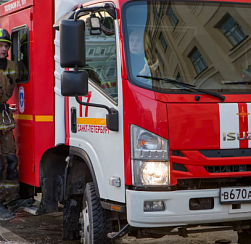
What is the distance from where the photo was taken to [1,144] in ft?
21.2

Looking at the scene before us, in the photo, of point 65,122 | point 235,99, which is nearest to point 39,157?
point 65,122

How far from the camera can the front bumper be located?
13.6 ft

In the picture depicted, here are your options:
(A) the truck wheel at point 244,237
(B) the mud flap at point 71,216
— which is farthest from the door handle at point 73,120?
(A) the truck wheel at point 244,237

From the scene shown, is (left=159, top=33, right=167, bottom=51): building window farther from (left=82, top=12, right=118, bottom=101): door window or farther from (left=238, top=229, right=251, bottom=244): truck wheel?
(left=238, top=229, right=251, bottom=244): truck wheel

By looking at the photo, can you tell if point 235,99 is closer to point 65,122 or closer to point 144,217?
point 144,217

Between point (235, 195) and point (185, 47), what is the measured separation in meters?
1.30

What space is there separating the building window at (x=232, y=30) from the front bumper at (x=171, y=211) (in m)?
1.38

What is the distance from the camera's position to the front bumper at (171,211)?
13.6 feet

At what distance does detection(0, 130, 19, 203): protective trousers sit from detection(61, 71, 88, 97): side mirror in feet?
7.54

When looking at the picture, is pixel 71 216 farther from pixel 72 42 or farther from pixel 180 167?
pixel 72 42

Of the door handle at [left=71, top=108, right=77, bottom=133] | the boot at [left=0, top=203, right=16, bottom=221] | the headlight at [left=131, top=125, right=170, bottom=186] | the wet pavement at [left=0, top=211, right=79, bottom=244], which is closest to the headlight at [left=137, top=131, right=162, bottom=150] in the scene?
the headlight at [left=131, top=125, right=170, bottom=186]

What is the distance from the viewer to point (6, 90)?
255 inches

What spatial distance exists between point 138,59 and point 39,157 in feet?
6.86

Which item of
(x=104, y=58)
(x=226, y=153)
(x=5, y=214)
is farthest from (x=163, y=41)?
(x=5, y=214)
